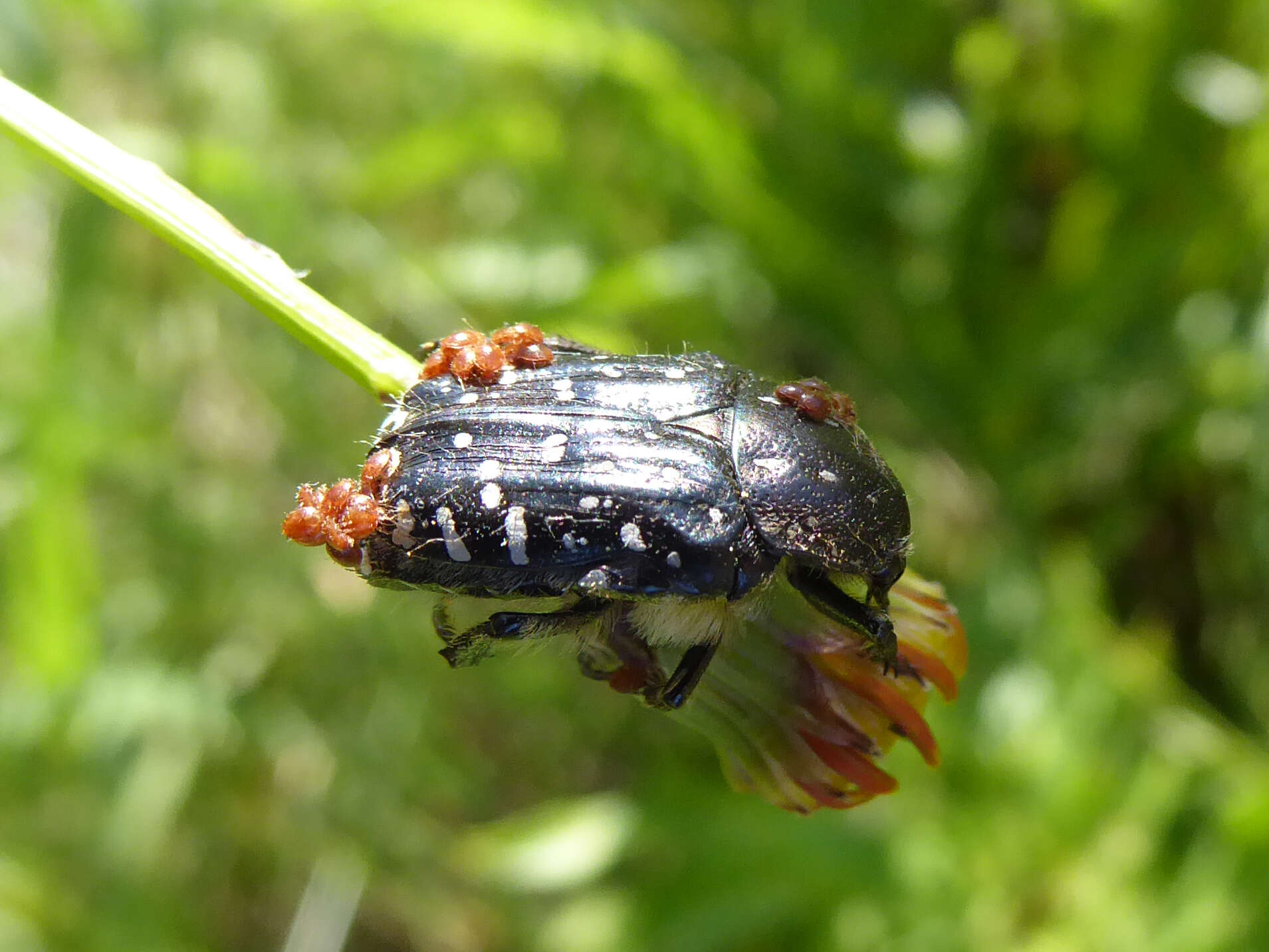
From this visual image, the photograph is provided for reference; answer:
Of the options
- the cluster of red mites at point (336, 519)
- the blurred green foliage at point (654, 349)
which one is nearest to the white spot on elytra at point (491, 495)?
the cluster of red mites at point (336, 519)

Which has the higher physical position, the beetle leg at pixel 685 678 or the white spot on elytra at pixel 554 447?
the white spot on elytra at pixel 554 447

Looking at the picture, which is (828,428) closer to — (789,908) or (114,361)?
(789,908)

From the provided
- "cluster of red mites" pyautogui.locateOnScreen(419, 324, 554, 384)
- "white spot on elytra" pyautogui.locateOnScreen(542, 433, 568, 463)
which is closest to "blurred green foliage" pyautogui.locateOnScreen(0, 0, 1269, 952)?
"cluster of red mites" pyautogui.locateOnScreen(419, 324, 554, 384)

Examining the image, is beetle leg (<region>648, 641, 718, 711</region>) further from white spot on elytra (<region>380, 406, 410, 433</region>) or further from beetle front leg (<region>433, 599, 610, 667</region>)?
white spot on elytra (<region>380, 406, 410, 433</region>)

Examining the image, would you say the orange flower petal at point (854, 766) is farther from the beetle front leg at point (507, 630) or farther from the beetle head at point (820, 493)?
the beetle front leg at point (507, 630)

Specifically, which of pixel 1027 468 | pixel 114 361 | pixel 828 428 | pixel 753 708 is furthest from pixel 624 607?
pixel 114 361

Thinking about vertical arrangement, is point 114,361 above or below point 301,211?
below
